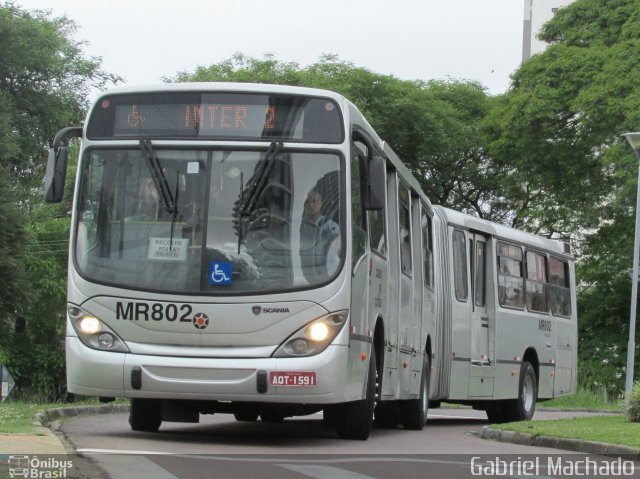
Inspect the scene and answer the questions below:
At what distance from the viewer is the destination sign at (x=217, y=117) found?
13844mm

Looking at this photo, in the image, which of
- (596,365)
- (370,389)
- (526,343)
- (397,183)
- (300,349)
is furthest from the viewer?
(596,365)

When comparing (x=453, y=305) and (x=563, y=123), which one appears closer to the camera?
(x=453, y=305)

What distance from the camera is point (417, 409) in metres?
19.1

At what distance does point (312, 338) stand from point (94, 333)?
2.09 meters

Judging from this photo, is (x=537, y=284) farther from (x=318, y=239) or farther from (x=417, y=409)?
(x=318, y=239)

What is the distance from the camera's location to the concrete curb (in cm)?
1414

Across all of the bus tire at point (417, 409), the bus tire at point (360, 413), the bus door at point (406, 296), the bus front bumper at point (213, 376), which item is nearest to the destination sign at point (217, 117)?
the bus front bumper at point (213, 376)

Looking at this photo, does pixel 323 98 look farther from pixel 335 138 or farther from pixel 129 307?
pixel 129 307

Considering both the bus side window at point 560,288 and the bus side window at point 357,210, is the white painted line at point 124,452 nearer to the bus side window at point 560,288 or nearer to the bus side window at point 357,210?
the bus side window at point 357,210

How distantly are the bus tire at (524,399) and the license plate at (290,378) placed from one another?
11285mm

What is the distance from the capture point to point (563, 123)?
4559cm

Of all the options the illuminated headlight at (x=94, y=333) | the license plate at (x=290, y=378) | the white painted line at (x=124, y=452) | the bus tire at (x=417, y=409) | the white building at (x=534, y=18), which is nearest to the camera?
the white painted line at (x=124, y=452)

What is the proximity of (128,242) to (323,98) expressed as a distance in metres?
2.36

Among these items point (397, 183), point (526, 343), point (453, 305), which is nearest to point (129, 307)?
point (397, 183)
